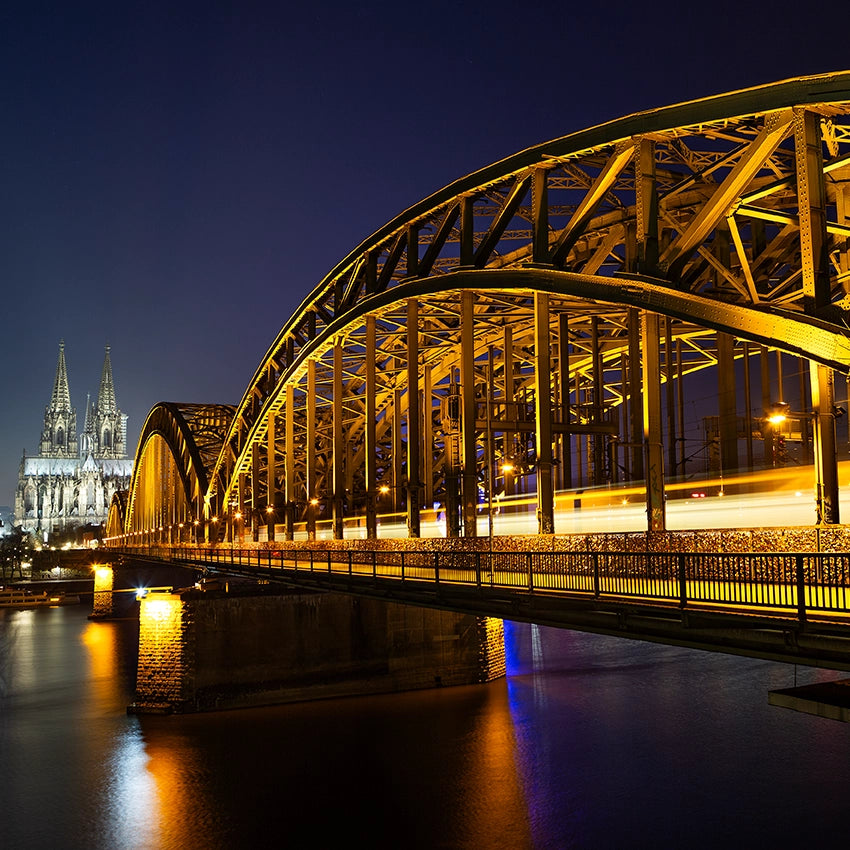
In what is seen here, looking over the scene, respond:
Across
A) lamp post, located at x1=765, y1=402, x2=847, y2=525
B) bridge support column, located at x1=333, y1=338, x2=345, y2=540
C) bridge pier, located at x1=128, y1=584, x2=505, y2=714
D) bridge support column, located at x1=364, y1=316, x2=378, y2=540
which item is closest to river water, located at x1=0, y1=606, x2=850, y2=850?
bridge pier, located at x1=128, y1=584, x2=505, y2=714

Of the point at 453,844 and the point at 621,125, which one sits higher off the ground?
the point at 621,125

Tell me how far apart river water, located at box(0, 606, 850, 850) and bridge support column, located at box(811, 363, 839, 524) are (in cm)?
1018

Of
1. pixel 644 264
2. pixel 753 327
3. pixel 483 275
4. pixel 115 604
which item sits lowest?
pixel 115 604

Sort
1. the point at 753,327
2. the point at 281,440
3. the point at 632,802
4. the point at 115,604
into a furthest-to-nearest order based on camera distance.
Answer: the point at 115,604, the point at 281,440, the point at 632,802, the point at 753,327

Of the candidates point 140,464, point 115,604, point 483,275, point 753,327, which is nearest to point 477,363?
point 483,275

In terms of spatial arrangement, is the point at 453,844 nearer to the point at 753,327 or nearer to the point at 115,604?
the point at 753,327

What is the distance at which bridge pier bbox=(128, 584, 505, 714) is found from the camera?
Result: 39.0 m

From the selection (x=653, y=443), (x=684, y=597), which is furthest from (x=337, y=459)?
(x=684, y=597)

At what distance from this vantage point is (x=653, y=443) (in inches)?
920

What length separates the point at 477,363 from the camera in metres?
51.9

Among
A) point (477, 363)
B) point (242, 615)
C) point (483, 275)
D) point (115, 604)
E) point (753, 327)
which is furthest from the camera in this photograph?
point (115, 604)

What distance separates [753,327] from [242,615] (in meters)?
26.7

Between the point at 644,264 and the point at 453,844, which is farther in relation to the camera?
the point at 453,844

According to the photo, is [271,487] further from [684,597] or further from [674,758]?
[684,597]
